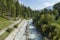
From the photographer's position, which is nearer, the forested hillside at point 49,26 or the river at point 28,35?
the forested hillside at point 49,26

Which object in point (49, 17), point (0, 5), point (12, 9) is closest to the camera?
point (49, 17)

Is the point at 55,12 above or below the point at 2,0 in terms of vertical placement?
below

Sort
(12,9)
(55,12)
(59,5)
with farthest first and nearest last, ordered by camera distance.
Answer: (12,9) → (59,5) → (55,12)

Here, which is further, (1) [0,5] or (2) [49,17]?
(1) [0,5]

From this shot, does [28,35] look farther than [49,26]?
Yes

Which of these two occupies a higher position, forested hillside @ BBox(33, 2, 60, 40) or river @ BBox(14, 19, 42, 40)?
forested hillside @ BBox(33, 2, 60, 40)

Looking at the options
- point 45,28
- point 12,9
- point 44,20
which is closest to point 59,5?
point 12,9

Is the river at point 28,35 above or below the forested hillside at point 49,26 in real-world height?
below

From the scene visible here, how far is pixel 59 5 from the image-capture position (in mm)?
69500

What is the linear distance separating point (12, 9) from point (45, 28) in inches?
1696

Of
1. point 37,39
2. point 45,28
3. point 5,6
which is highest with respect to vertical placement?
point 5,6

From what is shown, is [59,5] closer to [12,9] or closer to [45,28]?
[12,9]

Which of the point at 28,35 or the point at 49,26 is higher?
the point at 49,26

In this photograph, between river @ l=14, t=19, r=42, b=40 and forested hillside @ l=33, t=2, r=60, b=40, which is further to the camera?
river @ l=14, t=19, r=42, b=40
